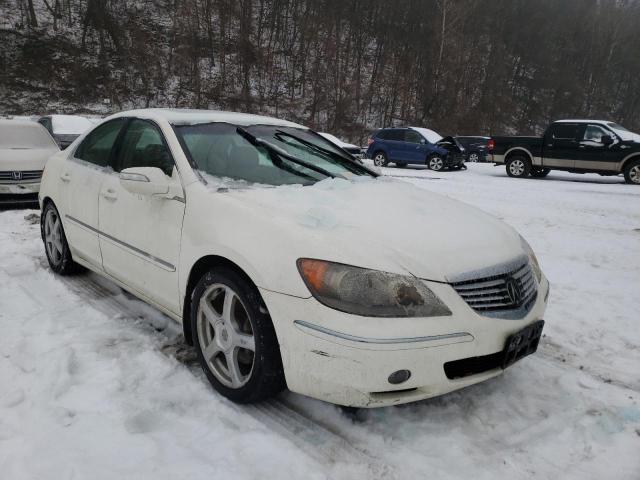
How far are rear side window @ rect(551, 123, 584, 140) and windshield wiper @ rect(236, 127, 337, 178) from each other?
1361cm

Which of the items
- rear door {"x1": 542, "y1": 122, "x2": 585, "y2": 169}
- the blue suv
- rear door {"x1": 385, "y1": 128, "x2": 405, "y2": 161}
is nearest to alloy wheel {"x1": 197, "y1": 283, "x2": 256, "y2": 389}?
rear door {"x1": 542, "y1": 122, "x2": 585, "y2": 169}

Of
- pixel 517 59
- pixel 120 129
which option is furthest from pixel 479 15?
pixel 120 129

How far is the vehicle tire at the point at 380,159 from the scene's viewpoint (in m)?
→ 18.6

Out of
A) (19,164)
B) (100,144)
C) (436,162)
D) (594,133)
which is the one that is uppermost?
(594,133)

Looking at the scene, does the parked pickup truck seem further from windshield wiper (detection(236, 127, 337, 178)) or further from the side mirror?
the side mirror

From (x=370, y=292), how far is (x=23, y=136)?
28.3 ft

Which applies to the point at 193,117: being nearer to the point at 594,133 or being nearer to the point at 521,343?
the point at 521,343

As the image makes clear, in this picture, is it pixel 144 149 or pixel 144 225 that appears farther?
pixel 144 149

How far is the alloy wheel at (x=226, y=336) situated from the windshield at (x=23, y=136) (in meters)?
7.34

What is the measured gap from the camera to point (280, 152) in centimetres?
324

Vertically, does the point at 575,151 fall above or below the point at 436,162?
above

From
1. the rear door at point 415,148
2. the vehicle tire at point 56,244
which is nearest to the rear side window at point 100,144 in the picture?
the vehicle tire at point 56,244

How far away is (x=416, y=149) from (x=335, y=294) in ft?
55.1

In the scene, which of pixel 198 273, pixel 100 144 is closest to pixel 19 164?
pixel 100 144
